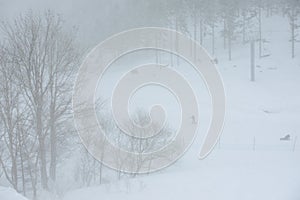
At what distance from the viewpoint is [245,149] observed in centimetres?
1450

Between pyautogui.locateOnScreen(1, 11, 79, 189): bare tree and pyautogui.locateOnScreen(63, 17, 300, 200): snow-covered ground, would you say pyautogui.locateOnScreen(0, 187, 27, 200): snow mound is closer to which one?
pyautogui.locateOnScreen(63, 17, 300, 200): snow-covered ground

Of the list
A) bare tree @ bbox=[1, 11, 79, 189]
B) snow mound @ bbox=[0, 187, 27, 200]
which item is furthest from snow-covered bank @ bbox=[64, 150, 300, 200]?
snow mound @ bbox=[0, 187, 27, 200]

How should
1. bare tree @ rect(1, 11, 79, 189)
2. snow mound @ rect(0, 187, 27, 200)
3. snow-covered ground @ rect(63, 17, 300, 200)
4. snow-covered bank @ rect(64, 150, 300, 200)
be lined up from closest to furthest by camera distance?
snow mound @ rect(0, 187, 27, 200) < snow-covered bank @ rect(64, 150, 300, 200) < snow-covered ground @ rect(63, 17, 300, 200) < bare tree @ rect(1, 11, 79, 189)

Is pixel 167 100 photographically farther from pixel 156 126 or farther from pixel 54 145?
pixel 54 145

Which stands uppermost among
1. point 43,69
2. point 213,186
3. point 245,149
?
point 43,69

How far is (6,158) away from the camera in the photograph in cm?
1027

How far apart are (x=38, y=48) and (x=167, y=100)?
37.1ft

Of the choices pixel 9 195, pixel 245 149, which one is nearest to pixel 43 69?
pixel 9 195

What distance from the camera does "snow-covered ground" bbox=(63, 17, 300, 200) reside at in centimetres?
750

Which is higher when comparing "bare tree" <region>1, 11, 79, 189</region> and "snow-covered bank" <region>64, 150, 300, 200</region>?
"bare tree" <region>1, 11, 79, 189</region>

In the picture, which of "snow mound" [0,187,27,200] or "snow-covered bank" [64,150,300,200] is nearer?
"snow mound" [0,187,27,200]

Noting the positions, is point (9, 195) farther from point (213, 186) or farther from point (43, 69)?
point (43, 69)

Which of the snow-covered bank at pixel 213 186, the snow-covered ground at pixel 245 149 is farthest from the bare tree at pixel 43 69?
the snow-covered ground at pixel 245 149

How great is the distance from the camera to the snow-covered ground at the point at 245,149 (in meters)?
7.50
